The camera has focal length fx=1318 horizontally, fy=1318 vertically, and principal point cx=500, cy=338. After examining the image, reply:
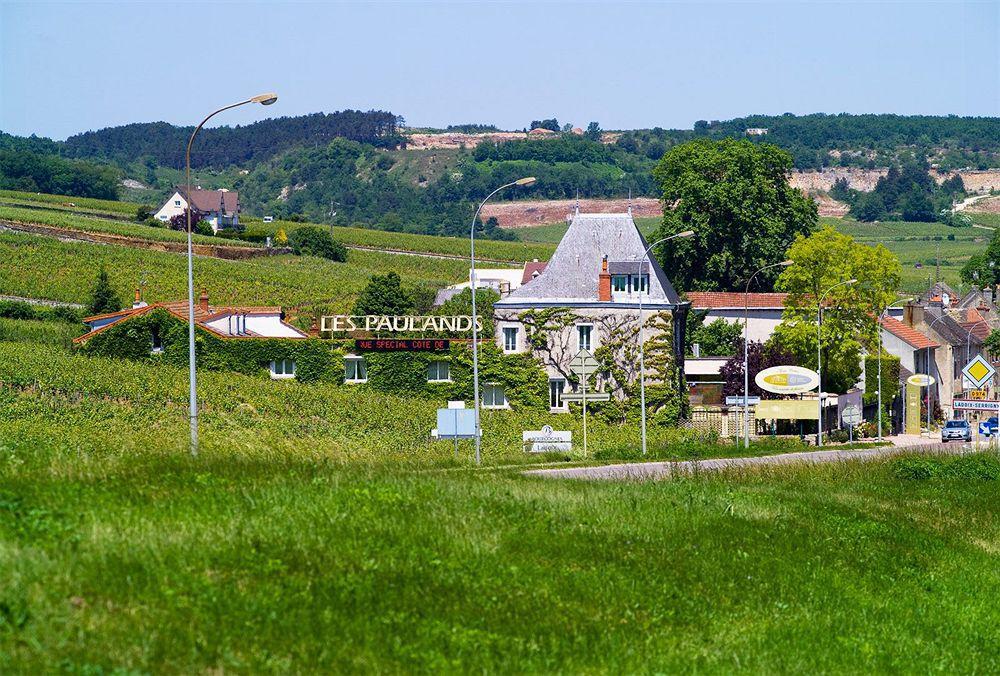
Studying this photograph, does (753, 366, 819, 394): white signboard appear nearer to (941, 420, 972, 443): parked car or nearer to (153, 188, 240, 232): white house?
(941, 420, 972, 443): parked car

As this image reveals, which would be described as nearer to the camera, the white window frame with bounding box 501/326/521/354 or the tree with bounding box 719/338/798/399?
the white window frame with bounding box 501/326/521/354

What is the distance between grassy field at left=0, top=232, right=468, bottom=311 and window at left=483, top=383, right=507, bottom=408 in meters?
37.3

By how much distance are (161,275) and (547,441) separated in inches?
2633

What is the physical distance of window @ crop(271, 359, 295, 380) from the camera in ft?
218

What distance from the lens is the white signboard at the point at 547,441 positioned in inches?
1820

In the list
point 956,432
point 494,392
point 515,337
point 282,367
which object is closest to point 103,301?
point 282,367

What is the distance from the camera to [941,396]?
306 feet

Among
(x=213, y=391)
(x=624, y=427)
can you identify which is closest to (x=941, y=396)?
(x=624, y=427)

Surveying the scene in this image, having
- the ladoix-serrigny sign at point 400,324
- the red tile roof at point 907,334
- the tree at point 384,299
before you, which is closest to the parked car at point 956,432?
the red tile roof at point 907,334

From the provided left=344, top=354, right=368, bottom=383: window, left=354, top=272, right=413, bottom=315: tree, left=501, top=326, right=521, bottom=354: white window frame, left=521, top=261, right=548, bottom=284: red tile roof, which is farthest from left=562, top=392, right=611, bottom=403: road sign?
left=354, top=272, right=413, bottom=315: tree

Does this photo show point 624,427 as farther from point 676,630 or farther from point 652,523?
point 676,630

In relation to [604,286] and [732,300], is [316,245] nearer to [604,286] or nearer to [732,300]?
[732,300]

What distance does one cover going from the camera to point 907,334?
8512 centimetres

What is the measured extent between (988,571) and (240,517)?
12611 millimetres
